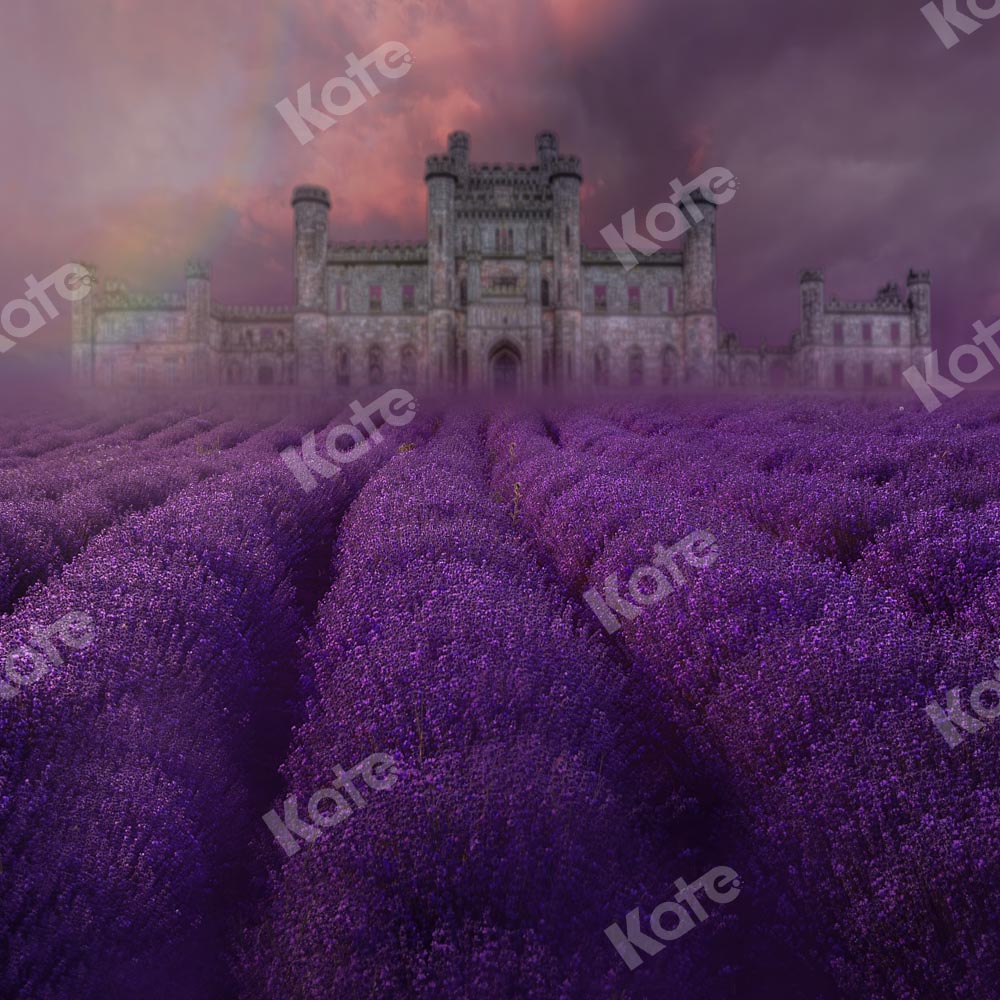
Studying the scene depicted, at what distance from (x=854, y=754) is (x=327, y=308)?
43.2m

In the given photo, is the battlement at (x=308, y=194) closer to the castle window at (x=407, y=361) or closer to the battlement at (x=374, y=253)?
the battlement at (x=374, y=253)

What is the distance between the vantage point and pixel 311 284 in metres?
40.6

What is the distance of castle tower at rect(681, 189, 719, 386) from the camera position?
137 ft

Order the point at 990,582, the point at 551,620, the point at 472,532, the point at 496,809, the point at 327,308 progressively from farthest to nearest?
the point at 327,308 < the point at 472,532 < the point at 551,620 < the point at 990,582 < the point at 496,809

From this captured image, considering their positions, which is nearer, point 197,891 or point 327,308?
point 197,891

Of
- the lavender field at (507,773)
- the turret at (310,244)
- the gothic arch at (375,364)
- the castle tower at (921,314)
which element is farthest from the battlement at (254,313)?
the castle tower at (921,314)

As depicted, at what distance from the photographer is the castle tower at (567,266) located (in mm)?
39781

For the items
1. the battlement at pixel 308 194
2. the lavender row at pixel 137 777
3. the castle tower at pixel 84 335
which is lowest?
the lavender row at pixel 137 777

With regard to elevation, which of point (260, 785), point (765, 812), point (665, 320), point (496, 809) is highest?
point (665, 320)

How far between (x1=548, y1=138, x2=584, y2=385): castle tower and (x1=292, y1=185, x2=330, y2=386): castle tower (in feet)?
46.3

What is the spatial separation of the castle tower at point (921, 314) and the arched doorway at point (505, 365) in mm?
30241

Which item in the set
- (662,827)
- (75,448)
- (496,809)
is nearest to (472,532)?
(662,827)

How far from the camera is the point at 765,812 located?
5.48 ft

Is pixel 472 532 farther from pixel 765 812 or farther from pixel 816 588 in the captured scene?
pixel 765 812
